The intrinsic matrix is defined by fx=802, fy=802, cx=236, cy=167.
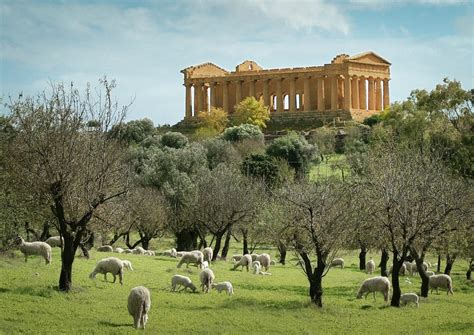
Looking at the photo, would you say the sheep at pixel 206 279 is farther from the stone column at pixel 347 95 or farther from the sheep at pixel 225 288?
the stone column at pixel 347 95

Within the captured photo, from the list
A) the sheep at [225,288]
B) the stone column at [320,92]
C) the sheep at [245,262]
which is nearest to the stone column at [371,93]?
the stone column at [320,92]

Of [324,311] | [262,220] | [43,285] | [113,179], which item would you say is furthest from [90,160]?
[262,220]

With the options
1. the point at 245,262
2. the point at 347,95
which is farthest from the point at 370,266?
the point at 347,95

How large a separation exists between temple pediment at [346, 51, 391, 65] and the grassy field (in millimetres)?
107376

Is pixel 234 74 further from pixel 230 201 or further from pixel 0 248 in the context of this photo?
pixel 0 248

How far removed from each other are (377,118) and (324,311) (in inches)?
3769

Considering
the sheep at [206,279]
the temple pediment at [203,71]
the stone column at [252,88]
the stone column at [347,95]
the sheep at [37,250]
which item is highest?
the temple pediment at [203,71]

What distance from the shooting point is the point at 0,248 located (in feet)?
130

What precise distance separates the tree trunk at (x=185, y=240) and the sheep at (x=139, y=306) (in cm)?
4099

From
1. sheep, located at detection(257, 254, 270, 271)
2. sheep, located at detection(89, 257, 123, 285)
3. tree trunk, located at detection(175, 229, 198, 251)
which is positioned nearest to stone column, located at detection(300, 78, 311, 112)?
tree trunk, located at detection(175, 229, 198, 251)

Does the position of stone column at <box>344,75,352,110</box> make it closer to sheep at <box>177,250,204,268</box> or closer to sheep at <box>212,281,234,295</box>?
sheep at <box>177,250,204,268</box>

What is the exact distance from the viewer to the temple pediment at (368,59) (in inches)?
5630

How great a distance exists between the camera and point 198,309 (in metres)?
28.8

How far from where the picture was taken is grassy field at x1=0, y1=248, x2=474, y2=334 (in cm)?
2530
